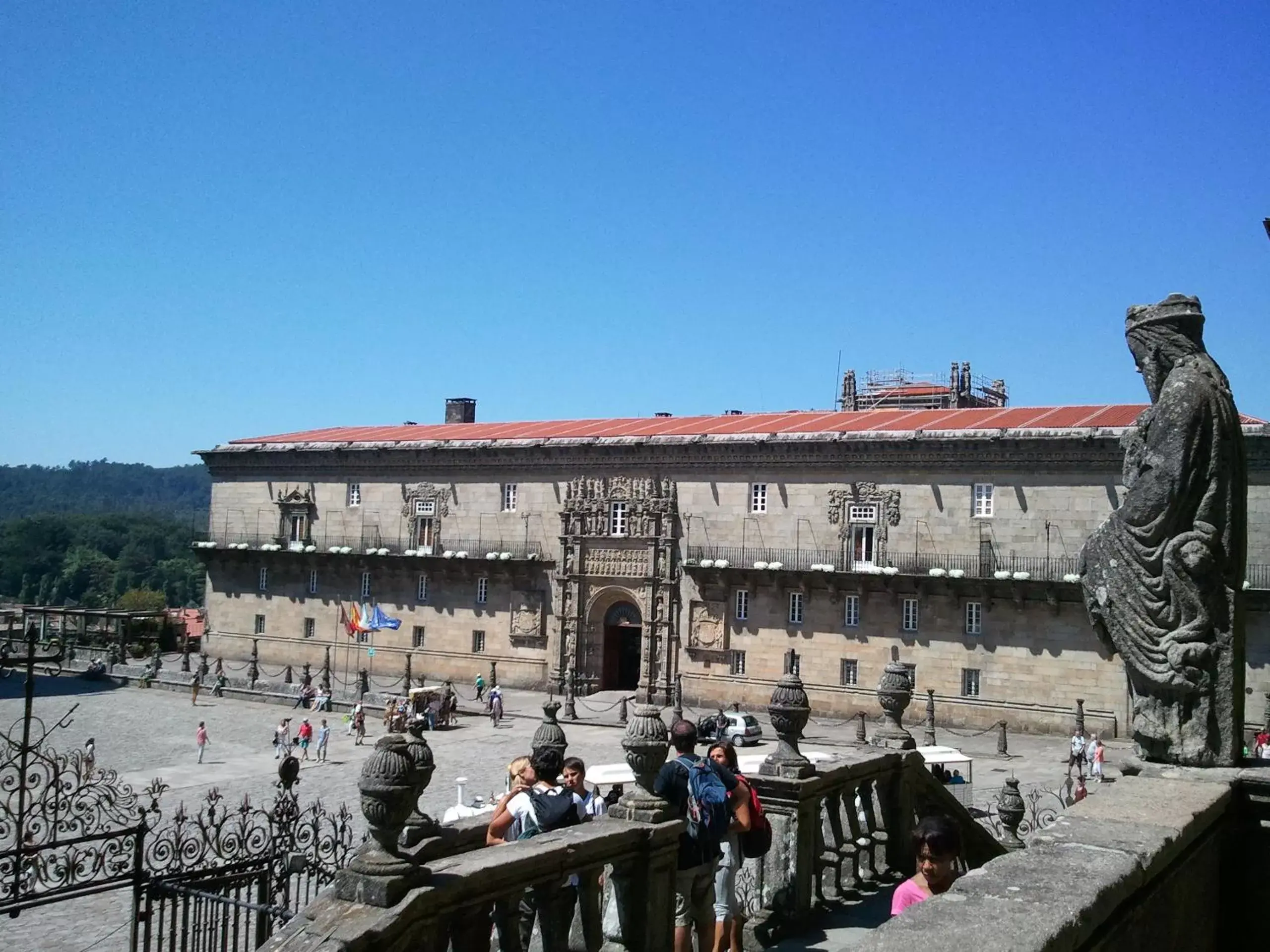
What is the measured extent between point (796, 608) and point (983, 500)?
679cm

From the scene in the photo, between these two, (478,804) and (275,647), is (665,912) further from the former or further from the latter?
(275,647)

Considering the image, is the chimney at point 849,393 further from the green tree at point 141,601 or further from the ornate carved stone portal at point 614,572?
the green tree at point 141,601

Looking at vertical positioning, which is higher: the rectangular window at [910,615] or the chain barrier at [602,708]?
the rectangular window at [910,615]

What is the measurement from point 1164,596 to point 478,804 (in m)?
13.8

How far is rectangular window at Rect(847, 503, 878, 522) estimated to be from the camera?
3238 cm

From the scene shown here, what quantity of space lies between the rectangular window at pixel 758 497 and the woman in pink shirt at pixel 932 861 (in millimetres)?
29643

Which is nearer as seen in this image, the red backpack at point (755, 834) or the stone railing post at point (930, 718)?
the red backpack at point (755, 834)

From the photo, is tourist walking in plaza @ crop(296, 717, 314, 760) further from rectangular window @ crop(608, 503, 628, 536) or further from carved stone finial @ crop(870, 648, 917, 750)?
carved stone finial @ crop(870, 648, 917, 750)

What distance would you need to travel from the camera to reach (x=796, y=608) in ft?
110

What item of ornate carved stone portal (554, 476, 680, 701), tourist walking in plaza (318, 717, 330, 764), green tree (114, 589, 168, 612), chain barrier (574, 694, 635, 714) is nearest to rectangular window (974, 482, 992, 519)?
ornate carved stone portal (554, 476, 680, 701)

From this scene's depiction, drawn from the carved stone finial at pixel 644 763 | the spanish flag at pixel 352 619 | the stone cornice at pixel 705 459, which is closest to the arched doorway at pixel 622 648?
the stone cornice at pixel 705 459

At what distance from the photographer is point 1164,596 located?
5473 mm

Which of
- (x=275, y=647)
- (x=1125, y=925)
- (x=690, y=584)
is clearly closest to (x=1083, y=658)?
(x=690, y=584)

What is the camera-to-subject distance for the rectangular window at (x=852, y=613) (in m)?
32.5
